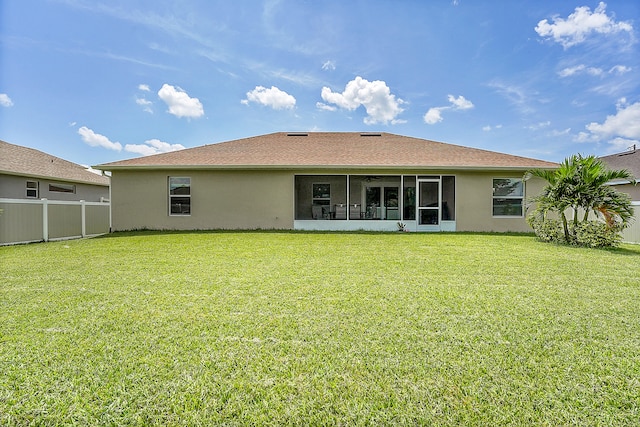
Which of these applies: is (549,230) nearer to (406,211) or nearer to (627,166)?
(406,211)

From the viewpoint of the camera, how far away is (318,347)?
261 cm

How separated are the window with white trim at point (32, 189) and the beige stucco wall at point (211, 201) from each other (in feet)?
21.1

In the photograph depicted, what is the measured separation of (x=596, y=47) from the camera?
532 inches

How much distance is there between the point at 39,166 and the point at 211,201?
10858mm

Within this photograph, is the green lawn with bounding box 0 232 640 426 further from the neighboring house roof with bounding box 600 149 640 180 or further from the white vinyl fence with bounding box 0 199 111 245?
the neighboring house roof with bounding box 600 149 640 180

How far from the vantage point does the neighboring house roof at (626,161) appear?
635 inches

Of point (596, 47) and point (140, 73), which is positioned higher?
point (596, 47)

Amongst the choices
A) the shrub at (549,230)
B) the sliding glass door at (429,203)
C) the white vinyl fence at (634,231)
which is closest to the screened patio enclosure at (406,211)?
the sliding glass door at (429,203)

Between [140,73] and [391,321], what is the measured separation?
1538cm

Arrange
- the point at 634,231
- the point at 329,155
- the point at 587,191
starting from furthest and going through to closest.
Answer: the point at 329,155 → the point at 634,231 → the point at 587,191

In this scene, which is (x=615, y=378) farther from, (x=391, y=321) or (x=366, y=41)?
(x=366, y=41)

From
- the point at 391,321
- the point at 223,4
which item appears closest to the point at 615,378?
the point at 391,321

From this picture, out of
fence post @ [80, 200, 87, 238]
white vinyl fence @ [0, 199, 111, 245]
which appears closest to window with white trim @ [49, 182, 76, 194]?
white vinyl fence @ [0, 199, 111, 245]

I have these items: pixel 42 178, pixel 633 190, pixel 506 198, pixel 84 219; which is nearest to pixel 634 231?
pixel 506 198
